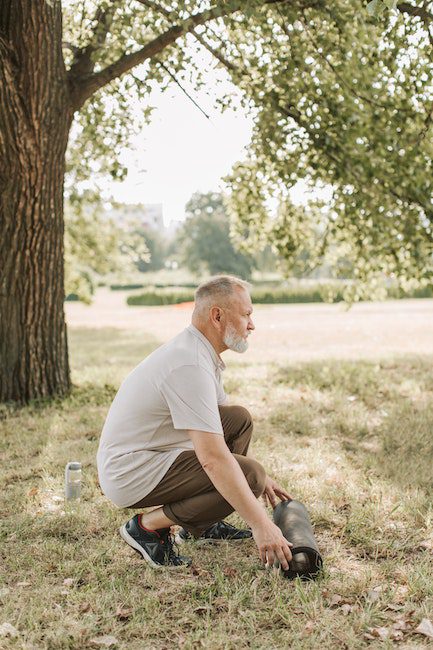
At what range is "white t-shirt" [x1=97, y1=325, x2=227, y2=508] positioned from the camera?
393 centimetres

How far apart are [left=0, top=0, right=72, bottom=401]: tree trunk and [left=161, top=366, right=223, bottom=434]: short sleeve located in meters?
5.13

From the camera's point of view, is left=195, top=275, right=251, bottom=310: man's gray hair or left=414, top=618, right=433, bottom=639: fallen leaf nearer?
left=414, top=618, right=433, bottom=639: fallen leaf

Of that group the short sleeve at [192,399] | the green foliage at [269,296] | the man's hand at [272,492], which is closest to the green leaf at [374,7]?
the short sleeve at [192,399]

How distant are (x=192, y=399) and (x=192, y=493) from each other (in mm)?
627

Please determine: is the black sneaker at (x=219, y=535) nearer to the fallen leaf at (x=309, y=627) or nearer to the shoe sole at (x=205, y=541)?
the shoe sole at (x=205, y=541)

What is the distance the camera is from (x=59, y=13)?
826 centimetres

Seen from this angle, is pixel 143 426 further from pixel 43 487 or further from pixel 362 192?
pixel 362 192

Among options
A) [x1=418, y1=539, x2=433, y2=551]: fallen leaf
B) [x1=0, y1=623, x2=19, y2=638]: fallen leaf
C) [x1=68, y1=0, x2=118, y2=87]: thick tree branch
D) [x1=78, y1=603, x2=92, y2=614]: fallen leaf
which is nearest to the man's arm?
[x1=78, y1=603, x2=92, y2=614]: fallen leaf

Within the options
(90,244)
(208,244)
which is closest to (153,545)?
(90,244)

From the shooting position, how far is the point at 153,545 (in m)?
4.26

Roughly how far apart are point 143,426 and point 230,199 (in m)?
7.70

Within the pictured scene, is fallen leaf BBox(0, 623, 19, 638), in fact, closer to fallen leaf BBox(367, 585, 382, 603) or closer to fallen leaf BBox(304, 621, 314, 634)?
fallen leaf BBox(304, 621, 314, 634)

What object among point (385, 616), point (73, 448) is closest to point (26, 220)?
point (73, 448)

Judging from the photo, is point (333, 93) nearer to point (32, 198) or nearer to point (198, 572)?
point (32, 198)
